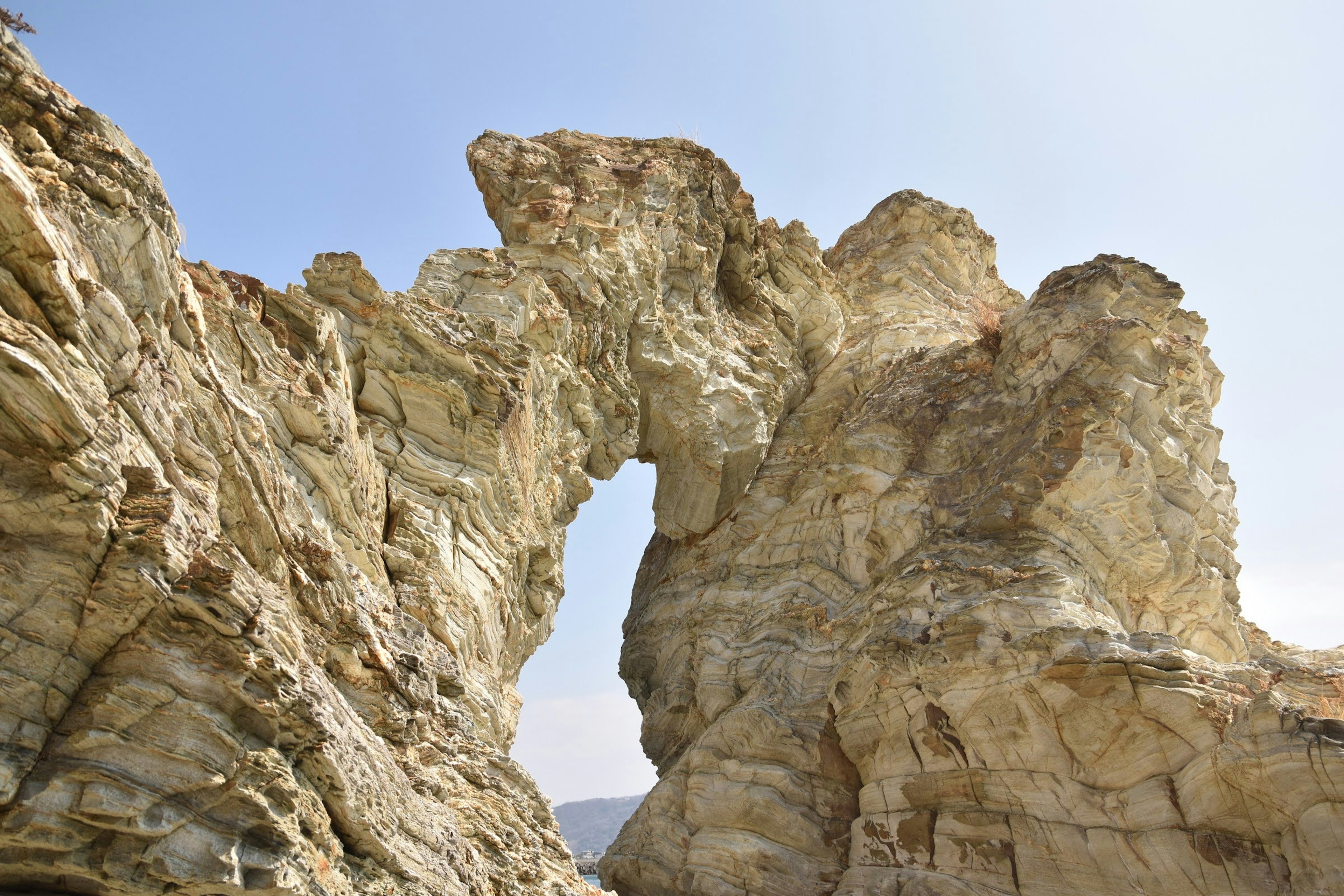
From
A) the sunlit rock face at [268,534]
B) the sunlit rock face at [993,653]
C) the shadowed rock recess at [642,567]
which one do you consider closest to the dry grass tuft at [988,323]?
the sunlit rock face at [993,653]

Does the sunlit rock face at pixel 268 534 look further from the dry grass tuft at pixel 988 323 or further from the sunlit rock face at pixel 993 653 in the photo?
the dry grass tuft at pixel 988 323

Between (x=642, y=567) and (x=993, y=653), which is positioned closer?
(x=993, y=653)

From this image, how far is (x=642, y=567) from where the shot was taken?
32750 millimetres

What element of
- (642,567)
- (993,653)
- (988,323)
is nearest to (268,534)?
(993,653)

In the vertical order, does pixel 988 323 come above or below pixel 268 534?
above

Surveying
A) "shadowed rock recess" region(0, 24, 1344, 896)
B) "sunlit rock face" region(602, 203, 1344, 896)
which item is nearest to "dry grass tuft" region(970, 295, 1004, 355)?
"sunlit rock face" region(602, 203, 1344, 896)

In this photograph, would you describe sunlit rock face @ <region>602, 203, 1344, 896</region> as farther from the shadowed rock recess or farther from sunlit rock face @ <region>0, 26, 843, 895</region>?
sunlit rock face @ <region>0, 26, 843, 895</region>

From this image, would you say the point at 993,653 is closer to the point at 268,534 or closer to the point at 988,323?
the point at 268,534

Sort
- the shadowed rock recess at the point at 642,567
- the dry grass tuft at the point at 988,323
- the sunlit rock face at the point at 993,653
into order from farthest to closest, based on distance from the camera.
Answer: the dry grass tuft at the point at 988,323, the sunlit rock face at the point at 993,653, the shadowed rock recess at the point at 642,567

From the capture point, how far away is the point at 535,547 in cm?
1925

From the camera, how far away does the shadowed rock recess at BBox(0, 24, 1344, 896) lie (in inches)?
301

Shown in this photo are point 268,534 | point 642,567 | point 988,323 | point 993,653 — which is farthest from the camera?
point 988,323

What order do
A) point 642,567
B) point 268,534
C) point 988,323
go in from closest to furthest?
point 268,534, point 642,567, point 988,323

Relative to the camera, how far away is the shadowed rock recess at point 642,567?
7.64 meters
